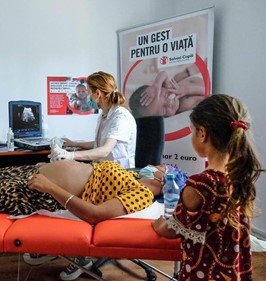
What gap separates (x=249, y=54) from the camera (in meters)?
2.50

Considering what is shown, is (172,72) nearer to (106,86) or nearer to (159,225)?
(106,86)

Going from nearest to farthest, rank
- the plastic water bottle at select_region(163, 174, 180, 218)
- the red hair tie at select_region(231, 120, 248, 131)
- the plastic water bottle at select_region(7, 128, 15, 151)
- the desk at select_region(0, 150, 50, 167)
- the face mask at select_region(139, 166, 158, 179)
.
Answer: the red hair tie at select_region(231, 120, 248, 131) < the plastic water bottle at select_region(163, 174, 180, 218) < the face mask at select_region(139, 166, 158, 179) < the plastic water bottle at select_region(7, 128, 15, 151) < the desk at select_region(0, 150, 50, 167)

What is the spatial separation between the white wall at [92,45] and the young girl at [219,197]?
151 cm

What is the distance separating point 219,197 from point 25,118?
6.93ft

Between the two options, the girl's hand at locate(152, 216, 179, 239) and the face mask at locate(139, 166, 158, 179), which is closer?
the girl's hand at locate(152, 216, 179, 239)

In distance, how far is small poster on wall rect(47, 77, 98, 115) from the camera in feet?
10.1

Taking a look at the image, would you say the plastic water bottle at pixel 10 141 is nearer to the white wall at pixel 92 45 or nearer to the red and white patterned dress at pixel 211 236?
the white wall at pixel 92 45

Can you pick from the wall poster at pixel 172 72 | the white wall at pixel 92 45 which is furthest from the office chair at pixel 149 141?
the white wall at pixel 92 45

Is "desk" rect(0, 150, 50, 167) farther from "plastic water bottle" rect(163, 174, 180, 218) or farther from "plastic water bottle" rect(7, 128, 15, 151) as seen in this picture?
"plastic water bottle" rect(163, 174, 180, 218)

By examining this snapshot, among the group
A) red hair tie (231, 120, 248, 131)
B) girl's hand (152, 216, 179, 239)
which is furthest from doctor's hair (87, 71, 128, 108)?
red hair tie (231, 120, 248, 131)

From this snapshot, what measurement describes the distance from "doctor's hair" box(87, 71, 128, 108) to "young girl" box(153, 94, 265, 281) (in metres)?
1.23

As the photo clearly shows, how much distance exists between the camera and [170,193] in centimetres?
152

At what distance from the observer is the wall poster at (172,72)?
2.72 m

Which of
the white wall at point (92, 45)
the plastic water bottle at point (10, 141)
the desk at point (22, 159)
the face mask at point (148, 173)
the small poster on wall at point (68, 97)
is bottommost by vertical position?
the desk at point (22, 159)
